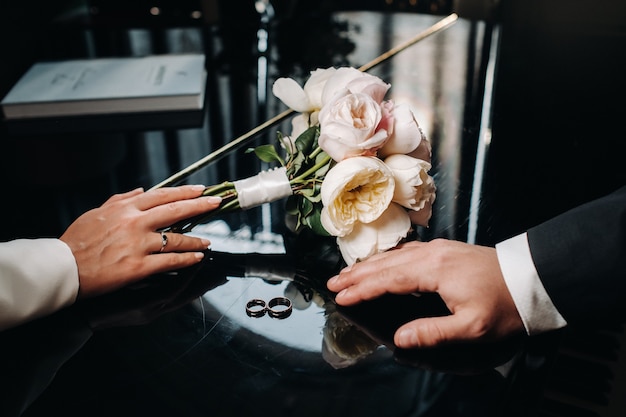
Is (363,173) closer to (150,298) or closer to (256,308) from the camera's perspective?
(256,308)

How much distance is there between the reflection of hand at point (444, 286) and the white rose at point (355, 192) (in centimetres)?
7

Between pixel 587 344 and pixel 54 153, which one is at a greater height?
pixel 54 153

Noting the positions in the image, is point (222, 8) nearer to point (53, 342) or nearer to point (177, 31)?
point (177, 31)

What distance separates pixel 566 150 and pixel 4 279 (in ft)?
3.51

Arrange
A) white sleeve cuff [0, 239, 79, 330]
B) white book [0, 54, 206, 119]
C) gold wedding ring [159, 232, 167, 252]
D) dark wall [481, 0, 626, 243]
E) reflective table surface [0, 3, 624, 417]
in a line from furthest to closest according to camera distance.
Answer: white book [0, 54, 206, 119]
dark wall [481, 0, 626, 243]
gold wedding ring [159, 232, 167, 252]
white sleeve cuff [0, 239, 79, 330]
reflective table surface [0, 3, 624, 417]

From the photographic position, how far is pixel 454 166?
1.19 m

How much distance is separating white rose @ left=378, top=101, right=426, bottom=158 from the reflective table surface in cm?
18

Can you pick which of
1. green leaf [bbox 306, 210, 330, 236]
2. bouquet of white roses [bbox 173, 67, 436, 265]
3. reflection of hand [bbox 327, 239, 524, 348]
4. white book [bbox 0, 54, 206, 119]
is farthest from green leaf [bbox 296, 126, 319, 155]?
white book [bbox 0, 54, 206, 119]

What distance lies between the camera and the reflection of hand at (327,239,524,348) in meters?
0.71

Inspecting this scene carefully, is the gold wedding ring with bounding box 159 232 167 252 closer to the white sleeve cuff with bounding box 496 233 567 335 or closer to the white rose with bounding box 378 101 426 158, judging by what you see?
the white rose with bounding box 378 101 426 158

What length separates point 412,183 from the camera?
2.57ft

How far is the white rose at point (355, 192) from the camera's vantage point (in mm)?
763

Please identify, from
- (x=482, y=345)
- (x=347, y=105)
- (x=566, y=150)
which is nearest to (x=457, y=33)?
(x=566, y=150)

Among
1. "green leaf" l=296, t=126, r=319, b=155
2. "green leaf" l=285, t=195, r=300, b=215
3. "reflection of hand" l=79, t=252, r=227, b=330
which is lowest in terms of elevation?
"reflection of hand" l=79, t=252, r=227, b=330
